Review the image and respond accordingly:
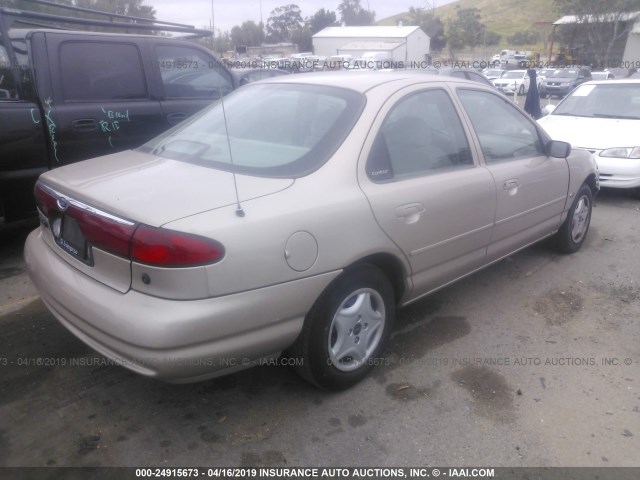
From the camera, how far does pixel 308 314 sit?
8.32 ft

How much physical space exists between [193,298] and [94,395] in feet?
3.71

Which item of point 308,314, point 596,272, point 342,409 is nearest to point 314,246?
point 308,314

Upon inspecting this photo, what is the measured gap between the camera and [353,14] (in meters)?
94.1

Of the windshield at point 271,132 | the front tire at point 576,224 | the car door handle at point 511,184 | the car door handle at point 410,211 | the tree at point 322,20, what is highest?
the tree at point 322,20

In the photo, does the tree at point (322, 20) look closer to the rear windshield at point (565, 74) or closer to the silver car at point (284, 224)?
the rear windshield at point (565, 74)

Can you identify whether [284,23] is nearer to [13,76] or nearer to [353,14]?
[353,14]

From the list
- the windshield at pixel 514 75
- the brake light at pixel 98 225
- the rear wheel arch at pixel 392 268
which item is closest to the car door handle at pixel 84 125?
the brake light at pixel 98 225

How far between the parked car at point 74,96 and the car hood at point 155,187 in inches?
67.8

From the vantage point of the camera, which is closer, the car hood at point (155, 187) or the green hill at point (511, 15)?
the car hood at point (155, 187)

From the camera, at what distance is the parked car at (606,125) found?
6594 mm

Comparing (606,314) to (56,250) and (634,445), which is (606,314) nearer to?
(634,445)

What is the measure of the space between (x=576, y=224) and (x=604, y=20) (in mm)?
48579

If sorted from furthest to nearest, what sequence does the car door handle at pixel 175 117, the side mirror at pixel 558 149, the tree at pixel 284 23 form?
the tree at pixel 284 23, the car door handle at pixel 175 117, the side mirror at pixel 558 149

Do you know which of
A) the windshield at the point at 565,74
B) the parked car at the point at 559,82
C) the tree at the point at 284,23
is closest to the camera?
the parked car at the point at 559,82
